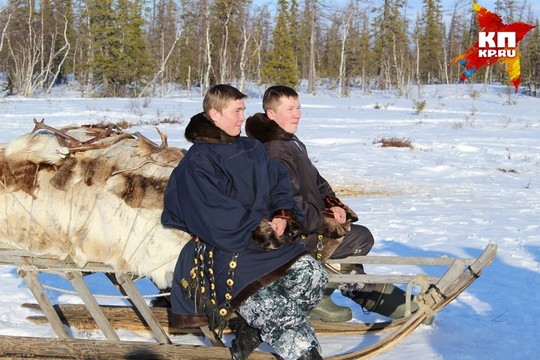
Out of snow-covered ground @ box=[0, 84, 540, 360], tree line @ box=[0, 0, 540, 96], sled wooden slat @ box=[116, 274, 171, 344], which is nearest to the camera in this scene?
sled wooden slat @ box=[116, 274, 171, 344]

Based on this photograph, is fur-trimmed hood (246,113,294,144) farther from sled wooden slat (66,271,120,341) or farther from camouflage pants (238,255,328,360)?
sled wooden slat (66,271,120,341)

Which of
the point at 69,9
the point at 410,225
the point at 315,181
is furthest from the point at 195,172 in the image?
the point at 69,9

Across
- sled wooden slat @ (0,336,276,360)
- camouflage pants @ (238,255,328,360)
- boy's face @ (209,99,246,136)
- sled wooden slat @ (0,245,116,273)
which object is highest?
boy's face @ (209,99,246,136)

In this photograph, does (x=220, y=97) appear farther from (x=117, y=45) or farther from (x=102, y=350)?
(x=117, y=45)

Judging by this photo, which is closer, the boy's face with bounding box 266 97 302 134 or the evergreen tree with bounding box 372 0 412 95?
the boy's face with bounding box 266 97 302 134

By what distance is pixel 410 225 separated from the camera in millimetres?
7555

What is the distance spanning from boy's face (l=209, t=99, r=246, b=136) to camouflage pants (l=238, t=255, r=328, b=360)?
2.36ft

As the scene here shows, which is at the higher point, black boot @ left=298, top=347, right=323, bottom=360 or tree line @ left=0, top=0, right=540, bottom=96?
tree line @ left=0, top=0, right=540, bottom=96

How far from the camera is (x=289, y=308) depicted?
3141 millimetres

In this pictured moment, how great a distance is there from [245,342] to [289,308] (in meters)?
0.29

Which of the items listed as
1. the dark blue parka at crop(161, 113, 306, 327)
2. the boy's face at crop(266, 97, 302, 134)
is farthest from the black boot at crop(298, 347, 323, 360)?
the boy's face at crop(266, 97, 302, 134)

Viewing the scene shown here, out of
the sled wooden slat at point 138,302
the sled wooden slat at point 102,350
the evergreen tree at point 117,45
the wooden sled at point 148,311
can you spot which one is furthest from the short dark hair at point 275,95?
the evergreen tree at point 117,45

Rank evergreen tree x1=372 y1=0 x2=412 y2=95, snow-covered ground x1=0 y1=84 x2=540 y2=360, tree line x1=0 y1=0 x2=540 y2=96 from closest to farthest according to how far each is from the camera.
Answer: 1. snow-covered ground x1=0 y1=84 x2=540 y2=360
2. tree line x1=0 y1=0 x2=540 y2=96
3. evergreen tree x1=372 y1=0 x2=412 y2=95

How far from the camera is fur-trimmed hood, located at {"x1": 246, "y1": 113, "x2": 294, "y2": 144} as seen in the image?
381 centimetres
